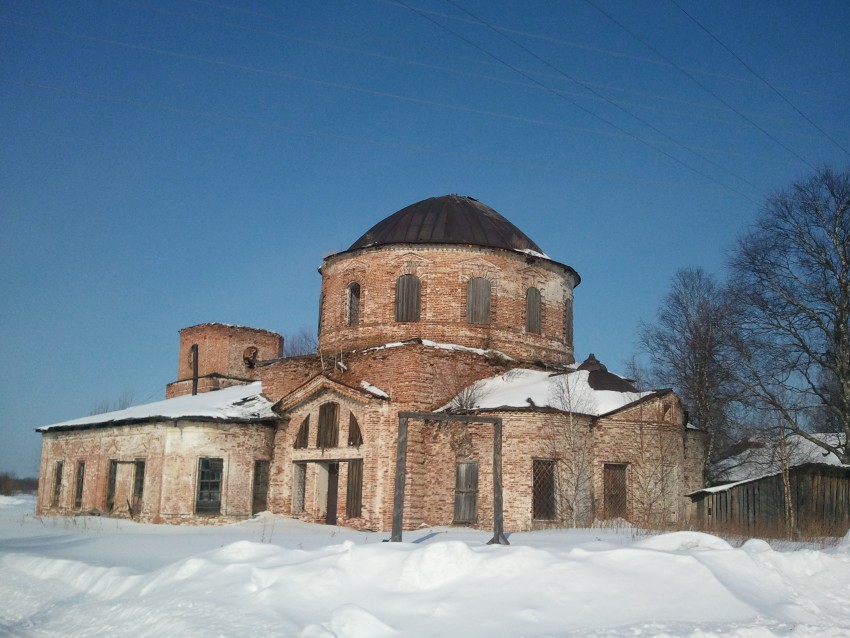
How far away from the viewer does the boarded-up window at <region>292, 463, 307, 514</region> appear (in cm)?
2372

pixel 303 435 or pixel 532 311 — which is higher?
pixel 532 311

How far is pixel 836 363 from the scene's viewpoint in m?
22.5

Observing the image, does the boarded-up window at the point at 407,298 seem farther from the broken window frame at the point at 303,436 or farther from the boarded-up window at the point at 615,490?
the boarded-up window at the point at 615,490

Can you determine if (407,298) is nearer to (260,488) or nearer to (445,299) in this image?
(445,299)

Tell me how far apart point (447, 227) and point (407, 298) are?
260 centimetres

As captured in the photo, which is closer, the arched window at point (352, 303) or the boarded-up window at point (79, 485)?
the arched window at point (352, 303)

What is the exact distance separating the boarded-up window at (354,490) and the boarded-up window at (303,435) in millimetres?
1917

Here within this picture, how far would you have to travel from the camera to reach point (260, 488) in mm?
24234

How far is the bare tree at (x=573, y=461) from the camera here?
2030 cm

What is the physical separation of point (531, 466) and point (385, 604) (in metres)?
12.1

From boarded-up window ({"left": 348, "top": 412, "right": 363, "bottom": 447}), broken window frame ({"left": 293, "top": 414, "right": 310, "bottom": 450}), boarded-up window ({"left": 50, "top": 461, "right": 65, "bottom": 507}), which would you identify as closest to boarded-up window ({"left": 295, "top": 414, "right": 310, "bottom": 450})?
broken window frame ({"left": 293, "top": 414, "right": 310, "bottom": 450})

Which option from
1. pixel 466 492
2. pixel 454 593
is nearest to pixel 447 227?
pixel 466 492

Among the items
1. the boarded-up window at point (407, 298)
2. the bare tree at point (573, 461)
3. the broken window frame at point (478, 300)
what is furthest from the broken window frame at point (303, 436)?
the bare tree at point (573, 461)

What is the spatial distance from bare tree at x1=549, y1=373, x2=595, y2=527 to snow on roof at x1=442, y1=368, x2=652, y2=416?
0.39 ft
